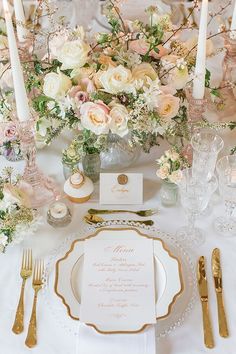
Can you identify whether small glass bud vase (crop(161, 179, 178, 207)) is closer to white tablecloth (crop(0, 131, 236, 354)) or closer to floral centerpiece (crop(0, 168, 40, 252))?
white tablecloth (crop(0, 131, 236, 354))

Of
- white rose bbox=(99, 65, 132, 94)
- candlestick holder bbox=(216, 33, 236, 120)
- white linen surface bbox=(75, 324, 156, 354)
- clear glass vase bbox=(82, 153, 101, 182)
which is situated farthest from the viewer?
candlestick holder bbox=(216, 33, 236, 120)

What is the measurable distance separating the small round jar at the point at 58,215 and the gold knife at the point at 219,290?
1.32 ft

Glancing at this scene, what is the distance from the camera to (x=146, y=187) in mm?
1360

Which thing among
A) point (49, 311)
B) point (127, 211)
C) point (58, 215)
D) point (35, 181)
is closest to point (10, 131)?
point (35, 181)

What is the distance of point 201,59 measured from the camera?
118 cm

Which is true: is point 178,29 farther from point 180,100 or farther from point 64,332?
point 64,332

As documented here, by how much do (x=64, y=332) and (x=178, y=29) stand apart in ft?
2.81

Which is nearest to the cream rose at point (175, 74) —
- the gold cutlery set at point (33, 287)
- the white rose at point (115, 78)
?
the white rose at point (115, 78)

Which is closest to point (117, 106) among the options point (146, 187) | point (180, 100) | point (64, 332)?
point (180, 100)

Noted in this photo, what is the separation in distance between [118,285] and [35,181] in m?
0.43

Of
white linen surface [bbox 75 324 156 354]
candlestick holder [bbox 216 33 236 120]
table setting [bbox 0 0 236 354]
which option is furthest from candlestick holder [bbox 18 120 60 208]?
candlestick holder [bbox 216 33 236 120]

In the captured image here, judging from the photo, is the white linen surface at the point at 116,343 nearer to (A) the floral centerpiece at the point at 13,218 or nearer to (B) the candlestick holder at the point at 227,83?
(A) the floral centerpiece at the point at 13,218

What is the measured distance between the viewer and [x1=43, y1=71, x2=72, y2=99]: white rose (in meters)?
1.14

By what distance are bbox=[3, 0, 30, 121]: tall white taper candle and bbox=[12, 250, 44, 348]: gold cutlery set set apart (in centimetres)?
36
